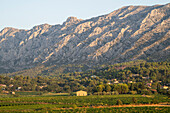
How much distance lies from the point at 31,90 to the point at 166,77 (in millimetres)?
101426

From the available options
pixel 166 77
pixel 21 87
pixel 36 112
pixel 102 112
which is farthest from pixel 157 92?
pixel 21 87

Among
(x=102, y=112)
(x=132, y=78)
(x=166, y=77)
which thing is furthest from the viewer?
(x=132, y=78)

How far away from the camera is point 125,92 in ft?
480

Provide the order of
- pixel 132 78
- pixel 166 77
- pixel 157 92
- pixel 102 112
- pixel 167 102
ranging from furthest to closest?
pixel 132 78 → pixel 166 77 → pixel 157 92 → pixel 167 102 → pixel 102 112

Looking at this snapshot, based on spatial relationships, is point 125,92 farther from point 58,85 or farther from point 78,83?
point 58,85

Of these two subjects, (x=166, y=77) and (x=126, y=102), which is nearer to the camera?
(x=126, y=102)

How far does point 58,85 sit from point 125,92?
2511 inches

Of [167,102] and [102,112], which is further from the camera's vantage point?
[167,102]

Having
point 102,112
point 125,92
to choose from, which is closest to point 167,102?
point 102,112

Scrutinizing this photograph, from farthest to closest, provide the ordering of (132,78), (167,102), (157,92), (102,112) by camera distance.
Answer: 1. (132,78)
2. (157,92)
3. (167,102)
4. (102,112)

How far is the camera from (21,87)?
190500mm

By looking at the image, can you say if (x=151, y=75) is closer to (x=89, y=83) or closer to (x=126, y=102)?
(x=89, y=83)

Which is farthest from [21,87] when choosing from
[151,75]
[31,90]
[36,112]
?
[36,112]

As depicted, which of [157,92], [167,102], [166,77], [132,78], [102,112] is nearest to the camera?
[102,112]
